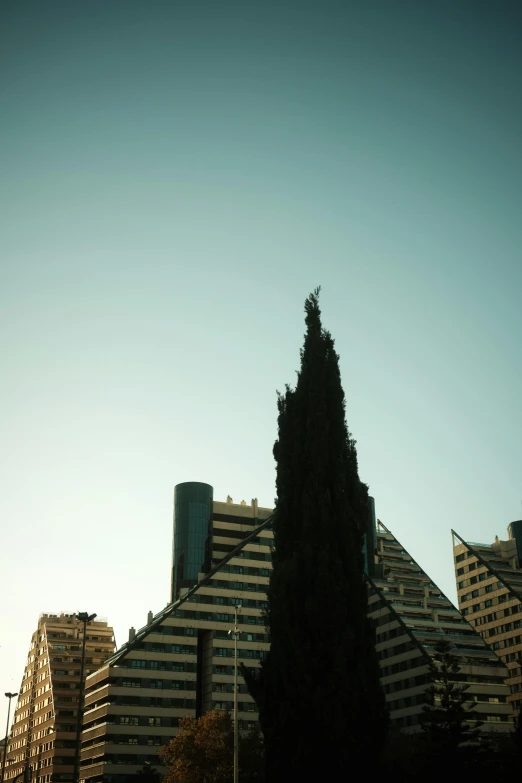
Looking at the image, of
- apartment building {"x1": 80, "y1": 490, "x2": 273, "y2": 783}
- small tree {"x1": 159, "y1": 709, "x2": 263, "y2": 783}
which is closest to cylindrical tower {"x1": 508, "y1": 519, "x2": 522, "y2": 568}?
apartment building {"x1": 80, "y1": 490, "x2": 273, "y2": 783}

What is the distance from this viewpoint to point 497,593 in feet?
438

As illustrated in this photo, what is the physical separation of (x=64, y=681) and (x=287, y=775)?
124 metres

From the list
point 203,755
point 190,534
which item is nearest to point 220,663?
point 190,534

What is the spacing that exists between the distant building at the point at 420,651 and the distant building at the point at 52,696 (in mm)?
58950

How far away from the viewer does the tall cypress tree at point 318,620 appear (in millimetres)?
33500

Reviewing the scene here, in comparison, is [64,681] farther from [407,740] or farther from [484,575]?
[407,740]

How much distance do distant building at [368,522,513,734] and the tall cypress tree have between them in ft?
189

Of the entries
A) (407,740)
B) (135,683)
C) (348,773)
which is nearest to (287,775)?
(348,773)

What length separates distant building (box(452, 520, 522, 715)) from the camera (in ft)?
414

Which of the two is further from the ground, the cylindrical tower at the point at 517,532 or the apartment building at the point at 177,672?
the cylindrical tower at the point at 517,532

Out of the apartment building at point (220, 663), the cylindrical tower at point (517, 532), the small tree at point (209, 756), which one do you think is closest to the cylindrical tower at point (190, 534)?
the apartment building at point (220, 663)

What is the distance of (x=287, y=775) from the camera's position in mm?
33531

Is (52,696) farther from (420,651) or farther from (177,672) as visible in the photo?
(420,651)

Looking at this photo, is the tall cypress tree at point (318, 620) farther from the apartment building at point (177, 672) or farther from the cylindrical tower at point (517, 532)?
the cylindrical tower at point (517, 532)
